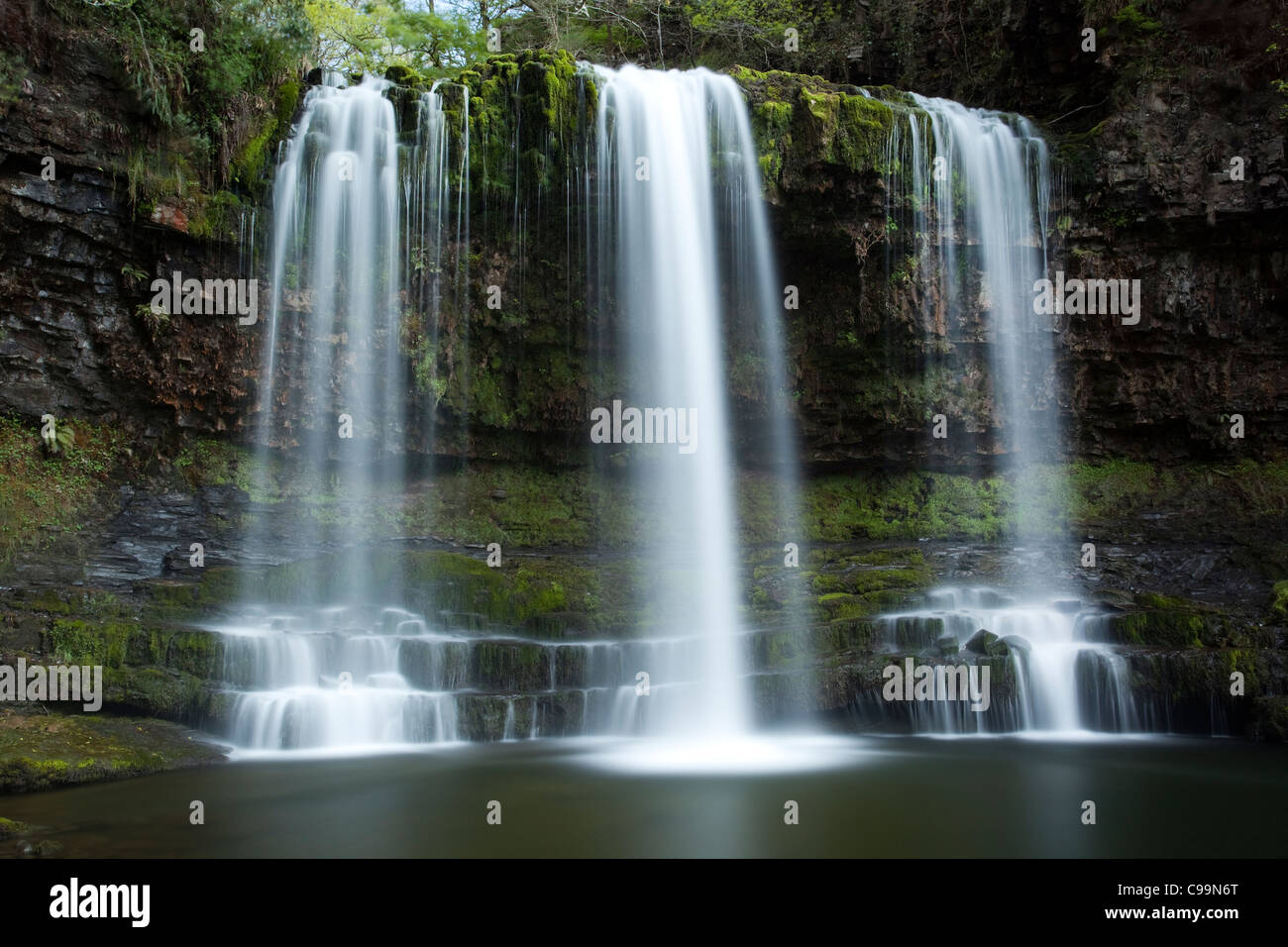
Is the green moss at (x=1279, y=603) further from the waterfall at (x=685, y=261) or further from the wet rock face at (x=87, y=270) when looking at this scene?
the wet rock face at (x=87, y=270)

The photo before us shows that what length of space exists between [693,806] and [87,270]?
12.4 metres

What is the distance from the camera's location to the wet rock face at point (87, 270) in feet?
44.0

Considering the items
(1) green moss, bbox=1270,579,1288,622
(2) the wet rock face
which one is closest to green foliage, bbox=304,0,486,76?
(2) the wet rock face

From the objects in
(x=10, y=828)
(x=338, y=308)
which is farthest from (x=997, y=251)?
(x=10, y=828)

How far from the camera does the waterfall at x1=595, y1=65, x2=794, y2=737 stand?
14.7 metres

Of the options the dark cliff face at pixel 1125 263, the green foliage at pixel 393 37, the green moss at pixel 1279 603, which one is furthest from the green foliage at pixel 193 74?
the green moss at pixel 1279 603

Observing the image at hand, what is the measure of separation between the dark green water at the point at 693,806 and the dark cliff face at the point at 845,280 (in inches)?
312

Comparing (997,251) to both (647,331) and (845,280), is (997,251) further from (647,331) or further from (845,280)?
(647,331)

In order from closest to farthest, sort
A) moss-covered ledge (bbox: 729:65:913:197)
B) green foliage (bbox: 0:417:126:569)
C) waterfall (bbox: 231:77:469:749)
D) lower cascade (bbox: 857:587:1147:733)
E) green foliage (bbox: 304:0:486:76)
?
lower cascade (bbox: 857:587:1147:733) → green foliage (bbox: 0:417:126:569) → moss-covered ledge (bbox: 729:65:913:197) → waterfall (bbox: 231:77:469:749) → green foliage (bbox: 304:0:486:76)

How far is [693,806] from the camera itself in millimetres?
8000

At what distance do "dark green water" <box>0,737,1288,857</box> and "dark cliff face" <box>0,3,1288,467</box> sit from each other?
7.93 metres

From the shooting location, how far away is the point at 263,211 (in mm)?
14820

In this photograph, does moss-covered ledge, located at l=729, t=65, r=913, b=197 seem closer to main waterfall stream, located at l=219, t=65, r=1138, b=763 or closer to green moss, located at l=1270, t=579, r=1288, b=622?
main waterfall stream, located at l=219, t=65, r=1138, b=763

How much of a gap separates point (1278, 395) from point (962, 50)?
8.99 meters
